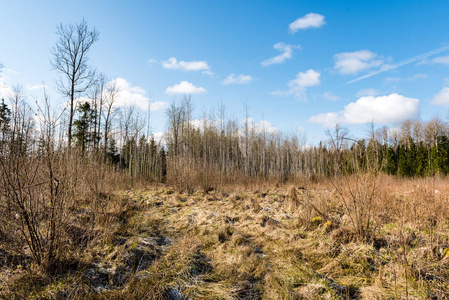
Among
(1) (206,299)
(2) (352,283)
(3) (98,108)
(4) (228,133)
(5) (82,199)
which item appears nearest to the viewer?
(1) (206,299)

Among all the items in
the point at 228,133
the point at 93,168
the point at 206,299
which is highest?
the point at 228,133

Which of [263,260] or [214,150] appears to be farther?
[214,150]

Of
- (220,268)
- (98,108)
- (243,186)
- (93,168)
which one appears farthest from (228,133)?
(220,268)

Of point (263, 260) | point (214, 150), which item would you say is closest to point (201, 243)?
point (263, 260)

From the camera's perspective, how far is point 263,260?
3.86 meters

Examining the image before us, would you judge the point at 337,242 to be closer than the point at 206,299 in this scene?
No

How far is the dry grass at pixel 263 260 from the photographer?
9.67ft

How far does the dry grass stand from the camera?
9.67 feet

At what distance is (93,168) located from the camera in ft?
19.4

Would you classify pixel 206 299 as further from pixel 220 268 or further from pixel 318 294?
pixel 318 294

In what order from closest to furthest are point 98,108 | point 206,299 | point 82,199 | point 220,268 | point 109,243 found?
point 206,299
point 220,268
point 109,243
point 82,199
point 98,108

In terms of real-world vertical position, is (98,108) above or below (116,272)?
above

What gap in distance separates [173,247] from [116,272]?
1112mm

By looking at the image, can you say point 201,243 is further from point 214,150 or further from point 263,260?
point 214,150
